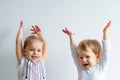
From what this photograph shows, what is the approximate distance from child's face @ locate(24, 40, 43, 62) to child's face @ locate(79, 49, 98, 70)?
0.69 ft

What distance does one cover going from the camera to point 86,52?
45.6 inches

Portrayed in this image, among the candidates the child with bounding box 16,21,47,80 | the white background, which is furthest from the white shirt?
the white background

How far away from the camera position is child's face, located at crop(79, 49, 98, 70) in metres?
1.16

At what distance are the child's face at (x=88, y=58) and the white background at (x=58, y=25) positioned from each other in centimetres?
17

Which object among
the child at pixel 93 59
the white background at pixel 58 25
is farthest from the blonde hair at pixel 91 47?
the white background at pixel 58 25

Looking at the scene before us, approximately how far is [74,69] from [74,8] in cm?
34

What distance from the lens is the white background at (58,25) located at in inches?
52.2

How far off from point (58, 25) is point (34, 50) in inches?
9.0

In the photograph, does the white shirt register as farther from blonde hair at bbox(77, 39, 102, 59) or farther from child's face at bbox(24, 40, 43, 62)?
blonde hair at bbox(77, 39, 102, 59)

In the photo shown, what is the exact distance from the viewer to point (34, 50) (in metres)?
1.19

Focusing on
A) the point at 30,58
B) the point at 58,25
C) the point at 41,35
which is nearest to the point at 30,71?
the point at 30,58

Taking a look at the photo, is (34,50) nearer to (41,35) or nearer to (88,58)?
(41,35)

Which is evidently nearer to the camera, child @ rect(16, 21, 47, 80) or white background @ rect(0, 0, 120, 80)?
child @ rect(16, 21, 47, 80)

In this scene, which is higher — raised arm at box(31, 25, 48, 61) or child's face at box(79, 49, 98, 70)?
raised arm at box(31, 25, 48, 61)
